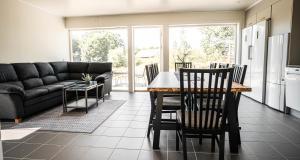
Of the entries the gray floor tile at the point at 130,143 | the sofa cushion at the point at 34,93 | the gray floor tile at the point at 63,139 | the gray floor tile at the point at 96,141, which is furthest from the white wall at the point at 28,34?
the gray floor tile at the point at 130,143

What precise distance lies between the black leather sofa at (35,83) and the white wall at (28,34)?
0.41 m

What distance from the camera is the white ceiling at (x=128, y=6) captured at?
483 centimetres

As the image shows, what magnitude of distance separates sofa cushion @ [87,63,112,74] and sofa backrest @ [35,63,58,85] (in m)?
1.05

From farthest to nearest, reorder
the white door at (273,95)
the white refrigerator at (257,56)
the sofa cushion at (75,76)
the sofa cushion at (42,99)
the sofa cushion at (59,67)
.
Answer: the sofa cushion at (75,76)
the sofa cushion at (59,67)
the white refrigerator at (257,56)
the white door at (273,95)
the sofa cushion at (42,99)

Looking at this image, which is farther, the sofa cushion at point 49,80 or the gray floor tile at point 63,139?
the sofa cushion at point 49,80

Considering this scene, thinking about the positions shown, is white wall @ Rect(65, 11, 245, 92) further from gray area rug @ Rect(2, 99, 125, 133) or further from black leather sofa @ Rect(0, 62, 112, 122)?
gray area rug @ Rect(2, 99, 125, 133)

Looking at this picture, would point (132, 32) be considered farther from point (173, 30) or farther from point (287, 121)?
point (287, 121)

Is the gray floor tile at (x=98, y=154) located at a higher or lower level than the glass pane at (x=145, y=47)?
lower

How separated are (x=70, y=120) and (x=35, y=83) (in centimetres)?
166

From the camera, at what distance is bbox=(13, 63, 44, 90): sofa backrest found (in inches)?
162

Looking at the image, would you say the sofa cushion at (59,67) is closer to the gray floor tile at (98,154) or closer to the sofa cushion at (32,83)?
the sofa cushion at (32,83)

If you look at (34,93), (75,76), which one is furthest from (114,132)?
(75,76)

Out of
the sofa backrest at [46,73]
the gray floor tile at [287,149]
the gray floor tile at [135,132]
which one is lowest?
the gray floor tile at [287,149]

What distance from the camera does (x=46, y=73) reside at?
4.91m
